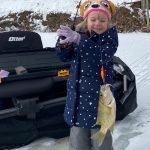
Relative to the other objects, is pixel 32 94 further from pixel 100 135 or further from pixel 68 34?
pixel 68 34

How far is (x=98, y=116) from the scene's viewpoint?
10.2 feet

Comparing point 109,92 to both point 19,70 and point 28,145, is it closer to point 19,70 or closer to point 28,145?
point 19,70

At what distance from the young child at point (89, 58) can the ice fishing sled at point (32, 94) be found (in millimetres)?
866

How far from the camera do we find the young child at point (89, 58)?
301 cm

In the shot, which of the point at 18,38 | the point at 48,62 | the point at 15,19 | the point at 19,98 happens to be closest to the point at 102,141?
the point at 19,98

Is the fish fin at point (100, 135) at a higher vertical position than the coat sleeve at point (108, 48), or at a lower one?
lower

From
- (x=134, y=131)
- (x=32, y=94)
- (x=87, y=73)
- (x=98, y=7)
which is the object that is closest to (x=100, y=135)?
(x=87, y=73)

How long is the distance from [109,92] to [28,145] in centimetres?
155

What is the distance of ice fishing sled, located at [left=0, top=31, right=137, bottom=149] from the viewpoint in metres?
3.92

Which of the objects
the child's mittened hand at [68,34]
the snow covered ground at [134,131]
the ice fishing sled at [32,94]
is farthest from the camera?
the snow covered ground at [134,131]

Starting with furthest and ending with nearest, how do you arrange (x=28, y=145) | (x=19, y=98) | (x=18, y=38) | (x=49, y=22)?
1. (x=49, y=22)
2. (x=18, y=38)
3. (x=28, y=145)
4. (x=19, y=98)

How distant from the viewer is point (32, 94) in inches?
157

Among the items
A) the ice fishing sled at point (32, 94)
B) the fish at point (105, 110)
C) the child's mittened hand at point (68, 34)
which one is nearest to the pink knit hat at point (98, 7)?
the child's mittened hand at point (68, 34)

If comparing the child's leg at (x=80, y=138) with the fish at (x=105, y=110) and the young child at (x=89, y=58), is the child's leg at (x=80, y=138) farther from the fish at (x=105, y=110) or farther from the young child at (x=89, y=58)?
the fish at (x=105, y=110)
